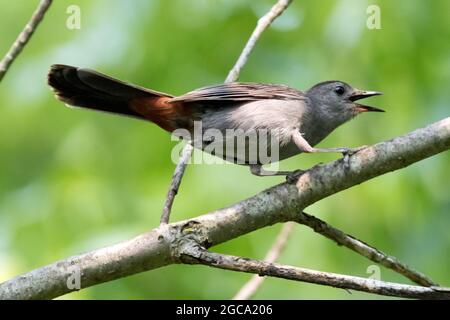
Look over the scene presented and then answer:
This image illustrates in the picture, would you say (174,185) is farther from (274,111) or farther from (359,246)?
(274,111)

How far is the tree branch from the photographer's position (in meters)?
3.15

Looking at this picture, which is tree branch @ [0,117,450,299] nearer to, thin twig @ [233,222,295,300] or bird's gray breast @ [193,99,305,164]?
thin twig @ [233,222,295,300]

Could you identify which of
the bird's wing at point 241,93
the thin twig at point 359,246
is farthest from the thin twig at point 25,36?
the thin twig at point 359,246

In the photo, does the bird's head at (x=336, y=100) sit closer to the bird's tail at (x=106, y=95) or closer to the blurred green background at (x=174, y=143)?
the blurred green background at (x=174, y=143)

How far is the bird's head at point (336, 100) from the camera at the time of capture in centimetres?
553

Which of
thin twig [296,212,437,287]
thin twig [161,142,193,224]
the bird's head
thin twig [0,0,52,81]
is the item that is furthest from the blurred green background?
thin twig [0,0,52,81]

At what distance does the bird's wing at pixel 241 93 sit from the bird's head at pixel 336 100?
0.14 meters

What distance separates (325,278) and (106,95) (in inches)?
101

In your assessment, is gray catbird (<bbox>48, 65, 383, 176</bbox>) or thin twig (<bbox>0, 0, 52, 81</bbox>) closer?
thin twig (<bbox>0, 0, 52, 81</bbox>)

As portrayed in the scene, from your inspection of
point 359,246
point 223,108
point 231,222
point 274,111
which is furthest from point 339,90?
point 231,222

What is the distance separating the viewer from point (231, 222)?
11.5ft

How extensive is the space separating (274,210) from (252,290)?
745mm

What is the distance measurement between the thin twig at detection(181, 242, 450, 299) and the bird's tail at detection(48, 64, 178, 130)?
1991 mm
